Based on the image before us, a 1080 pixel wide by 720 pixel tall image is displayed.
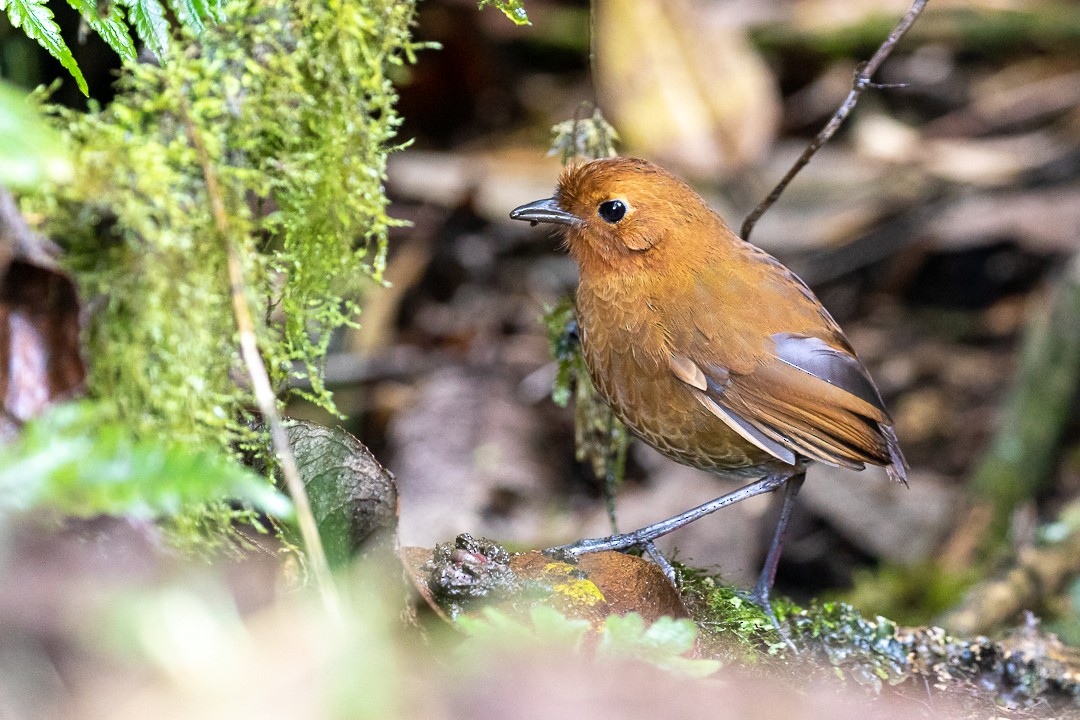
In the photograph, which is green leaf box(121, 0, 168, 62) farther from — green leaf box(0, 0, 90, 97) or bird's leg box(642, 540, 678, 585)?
bird's leg box(642, 540, 678, 585)

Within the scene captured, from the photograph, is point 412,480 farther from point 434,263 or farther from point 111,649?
point 111,649

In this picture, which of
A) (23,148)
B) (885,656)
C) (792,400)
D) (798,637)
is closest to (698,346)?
(792,400)

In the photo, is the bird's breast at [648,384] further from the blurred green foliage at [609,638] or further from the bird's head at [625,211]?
the blurred green foliage at [609,638]

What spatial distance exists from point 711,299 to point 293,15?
1437 millimetres

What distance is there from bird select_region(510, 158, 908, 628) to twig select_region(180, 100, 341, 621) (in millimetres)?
1159

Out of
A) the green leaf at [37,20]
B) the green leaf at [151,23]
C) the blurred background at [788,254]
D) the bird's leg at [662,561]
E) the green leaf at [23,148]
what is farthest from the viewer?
→ the blurred background at [788,254]

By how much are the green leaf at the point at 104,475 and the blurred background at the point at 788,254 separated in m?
3.34

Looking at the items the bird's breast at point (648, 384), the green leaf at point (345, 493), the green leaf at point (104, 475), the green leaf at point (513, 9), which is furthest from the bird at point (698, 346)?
the green leaf at point (104, 475)

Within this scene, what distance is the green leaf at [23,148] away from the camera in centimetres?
153

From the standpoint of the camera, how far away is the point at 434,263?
21.3 ft

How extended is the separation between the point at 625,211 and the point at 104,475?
2.10 m

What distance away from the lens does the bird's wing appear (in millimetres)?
3262

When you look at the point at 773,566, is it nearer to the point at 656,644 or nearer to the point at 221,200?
the point at 656,644

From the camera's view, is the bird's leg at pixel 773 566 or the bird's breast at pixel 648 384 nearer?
the bird's leg at pixel 773 566
